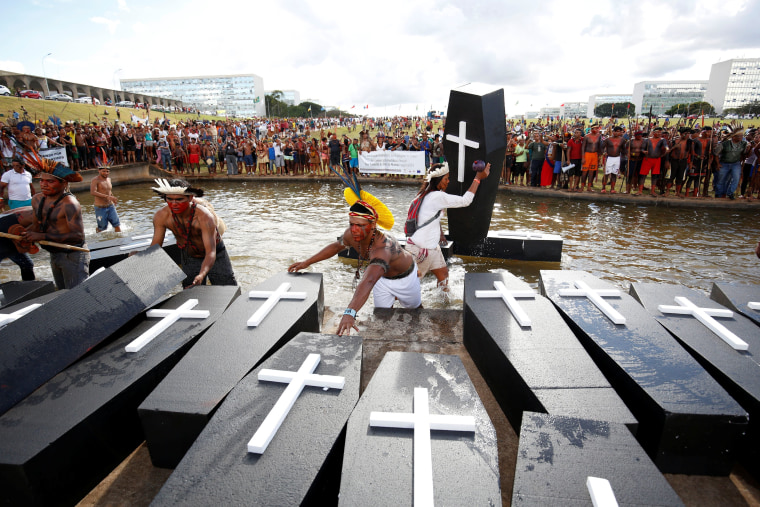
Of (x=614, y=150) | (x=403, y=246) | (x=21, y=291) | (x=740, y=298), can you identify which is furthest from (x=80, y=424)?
(x=614, y=150)

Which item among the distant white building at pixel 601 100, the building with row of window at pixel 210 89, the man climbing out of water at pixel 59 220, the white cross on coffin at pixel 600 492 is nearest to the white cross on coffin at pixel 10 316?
the man climbing out of water at pixel 59 220

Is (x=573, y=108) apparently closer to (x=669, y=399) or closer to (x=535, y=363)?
(x=535, y=363)

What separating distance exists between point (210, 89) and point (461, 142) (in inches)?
6377

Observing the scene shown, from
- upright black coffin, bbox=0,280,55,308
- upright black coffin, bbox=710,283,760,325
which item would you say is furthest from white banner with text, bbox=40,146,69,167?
upright black coffin, bbox=710,283,760,325

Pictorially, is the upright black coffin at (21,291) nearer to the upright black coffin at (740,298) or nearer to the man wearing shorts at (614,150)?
the upright black coffin at (740,298)

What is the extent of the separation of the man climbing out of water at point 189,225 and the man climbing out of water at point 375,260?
3.20 feet

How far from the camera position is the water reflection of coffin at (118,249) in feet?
18.4

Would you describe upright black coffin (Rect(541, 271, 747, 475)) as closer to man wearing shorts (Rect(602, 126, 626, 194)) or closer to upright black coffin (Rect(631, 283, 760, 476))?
upright black coffin (Rect(631, 283, 760, 476))

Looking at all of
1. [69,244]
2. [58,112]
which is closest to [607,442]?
[69,244]

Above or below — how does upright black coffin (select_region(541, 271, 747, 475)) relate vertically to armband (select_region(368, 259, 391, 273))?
below

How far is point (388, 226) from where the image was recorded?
3.59 meters

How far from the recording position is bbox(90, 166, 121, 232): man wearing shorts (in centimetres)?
800

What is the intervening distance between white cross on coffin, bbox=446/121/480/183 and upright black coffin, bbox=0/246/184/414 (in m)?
4.48

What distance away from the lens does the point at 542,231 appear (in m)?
8.73
